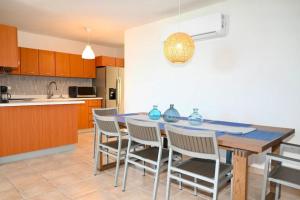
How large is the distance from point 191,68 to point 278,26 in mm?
1331

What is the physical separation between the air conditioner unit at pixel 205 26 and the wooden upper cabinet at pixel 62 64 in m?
3.10

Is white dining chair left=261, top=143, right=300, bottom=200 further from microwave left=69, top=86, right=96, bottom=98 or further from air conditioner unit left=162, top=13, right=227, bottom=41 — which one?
microwave left=69, top=86, right=96, bottom=98

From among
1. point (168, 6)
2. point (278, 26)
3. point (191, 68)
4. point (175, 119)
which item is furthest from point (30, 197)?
point (278, 26)

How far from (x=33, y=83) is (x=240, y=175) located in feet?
16.5

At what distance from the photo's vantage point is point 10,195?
7.18 feet

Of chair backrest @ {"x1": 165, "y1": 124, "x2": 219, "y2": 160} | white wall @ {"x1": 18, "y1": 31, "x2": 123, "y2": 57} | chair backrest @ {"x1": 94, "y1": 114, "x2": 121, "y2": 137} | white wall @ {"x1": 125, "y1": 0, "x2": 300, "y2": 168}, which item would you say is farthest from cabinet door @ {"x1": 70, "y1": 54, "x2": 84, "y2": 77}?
chair backrest @ {"x1": 165, "y1": 124, "x2": 219, "y2": 160}

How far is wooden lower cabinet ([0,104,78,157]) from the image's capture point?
122 inches

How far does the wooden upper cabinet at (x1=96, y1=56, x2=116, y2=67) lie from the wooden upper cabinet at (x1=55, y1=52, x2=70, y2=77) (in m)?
0.78

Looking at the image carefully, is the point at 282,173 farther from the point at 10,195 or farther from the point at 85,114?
the point at 85,114

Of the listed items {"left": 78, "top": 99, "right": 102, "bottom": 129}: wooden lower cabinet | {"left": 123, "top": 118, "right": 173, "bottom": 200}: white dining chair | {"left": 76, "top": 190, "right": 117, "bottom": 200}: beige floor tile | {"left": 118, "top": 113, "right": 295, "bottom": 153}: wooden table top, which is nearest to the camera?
{"left": 118, "top": 113, "right": 295, "bottom": 153}: wooden table top

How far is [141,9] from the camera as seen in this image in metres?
3.38

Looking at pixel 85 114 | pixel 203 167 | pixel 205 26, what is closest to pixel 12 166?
pixel 85 114

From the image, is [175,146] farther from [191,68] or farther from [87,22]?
[87,22]

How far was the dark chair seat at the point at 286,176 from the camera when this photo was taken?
1.64 m
